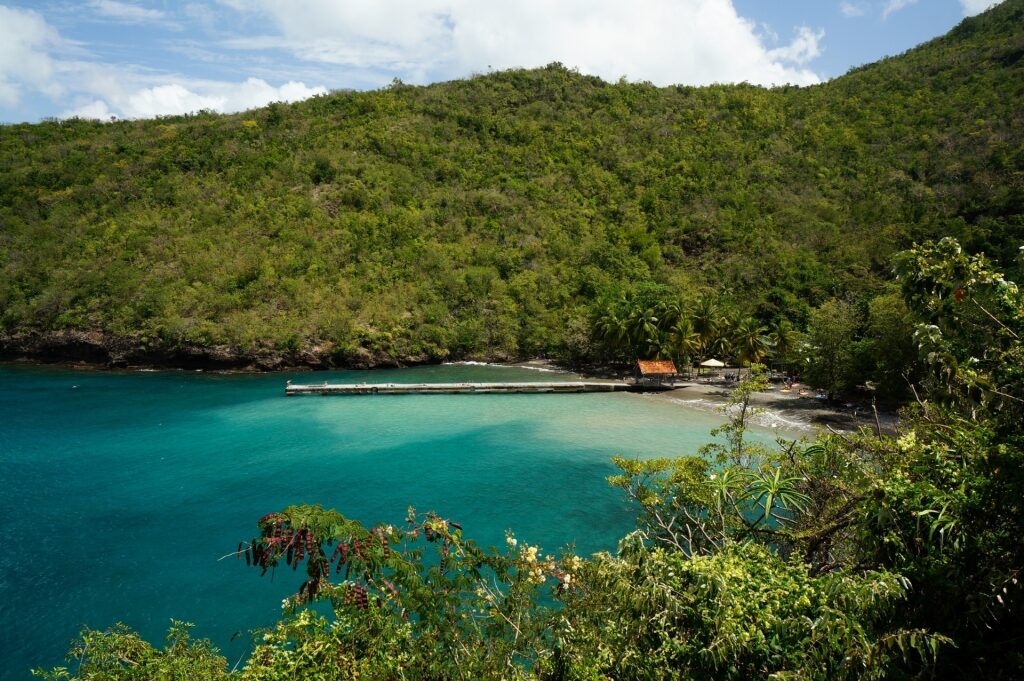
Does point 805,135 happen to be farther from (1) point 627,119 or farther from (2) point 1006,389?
(2) point 1006,389

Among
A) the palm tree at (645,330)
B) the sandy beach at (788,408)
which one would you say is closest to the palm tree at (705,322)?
the palm tree at (645,330)

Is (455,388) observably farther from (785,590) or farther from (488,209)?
(785,590)

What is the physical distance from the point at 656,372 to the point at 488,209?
3569 centimetres

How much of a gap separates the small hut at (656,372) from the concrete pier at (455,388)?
1.37 meters

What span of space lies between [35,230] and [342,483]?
206ft

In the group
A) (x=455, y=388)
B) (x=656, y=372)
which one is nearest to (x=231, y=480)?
(x=455, y=388)

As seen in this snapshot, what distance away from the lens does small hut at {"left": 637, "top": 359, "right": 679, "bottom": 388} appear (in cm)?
4294

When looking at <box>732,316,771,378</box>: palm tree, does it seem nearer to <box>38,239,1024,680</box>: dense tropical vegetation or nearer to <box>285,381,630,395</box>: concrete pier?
<box>285,381,630,395</box>: concrete pier

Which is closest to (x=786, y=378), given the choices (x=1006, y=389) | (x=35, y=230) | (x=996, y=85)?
(x=1006, y=389)

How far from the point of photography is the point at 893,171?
64.6 meters

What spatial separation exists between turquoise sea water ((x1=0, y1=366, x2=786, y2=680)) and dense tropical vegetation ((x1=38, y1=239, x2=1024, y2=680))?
27.0 feet

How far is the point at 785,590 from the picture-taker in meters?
5.85

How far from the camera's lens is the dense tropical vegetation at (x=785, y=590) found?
207 inches

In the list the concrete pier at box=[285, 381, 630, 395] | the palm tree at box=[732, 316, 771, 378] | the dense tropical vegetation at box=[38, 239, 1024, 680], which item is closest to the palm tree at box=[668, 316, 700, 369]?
the palm tree at box=[732, 316, 771, 378]
